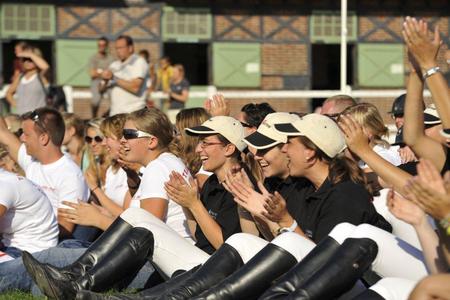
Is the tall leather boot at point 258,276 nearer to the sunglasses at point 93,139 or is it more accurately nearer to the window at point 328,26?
the sunglasses at point 93,139

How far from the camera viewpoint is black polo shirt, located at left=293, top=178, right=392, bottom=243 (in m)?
7.27

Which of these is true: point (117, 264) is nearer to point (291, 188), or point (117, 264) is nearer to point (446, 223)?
point (291, 188)

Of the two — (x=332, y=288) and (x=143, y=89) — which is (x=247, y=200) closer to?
(x=332, y=288)

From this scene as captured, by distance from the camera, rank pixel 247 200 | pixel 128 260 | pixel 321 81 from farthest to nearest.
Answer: pixel 321 81 → pixel 128 260 → pixel 247 200

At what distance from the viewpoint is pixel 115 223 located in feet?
27.5

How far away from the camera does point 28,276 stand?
8.99 meters

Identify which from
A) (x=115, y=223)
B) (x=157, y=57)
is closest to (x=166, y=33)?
(x=157, y=57)

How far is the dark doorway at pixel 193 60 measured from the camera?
32.7m

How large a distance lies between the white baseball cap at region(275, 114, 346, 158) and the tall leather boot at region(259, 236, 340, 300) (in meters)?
0.87

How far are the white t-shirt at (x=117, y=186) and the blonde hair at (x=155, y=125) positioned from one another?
164 cm

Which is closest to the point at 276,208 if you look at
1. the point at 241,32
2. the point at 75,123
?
the point at 75,123

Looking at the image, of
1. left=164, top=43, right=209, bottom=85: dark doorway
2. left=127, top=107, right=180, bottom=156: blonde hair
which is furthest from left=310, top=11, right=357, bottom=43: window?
left=127, top=107, right=180, bottom=156: blonde hair

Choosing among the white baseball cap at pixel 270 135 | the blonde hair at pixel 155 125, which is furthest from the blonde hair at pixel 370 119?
the blonde hair at pixel 155 125

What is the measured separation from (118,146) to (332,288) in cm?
386
